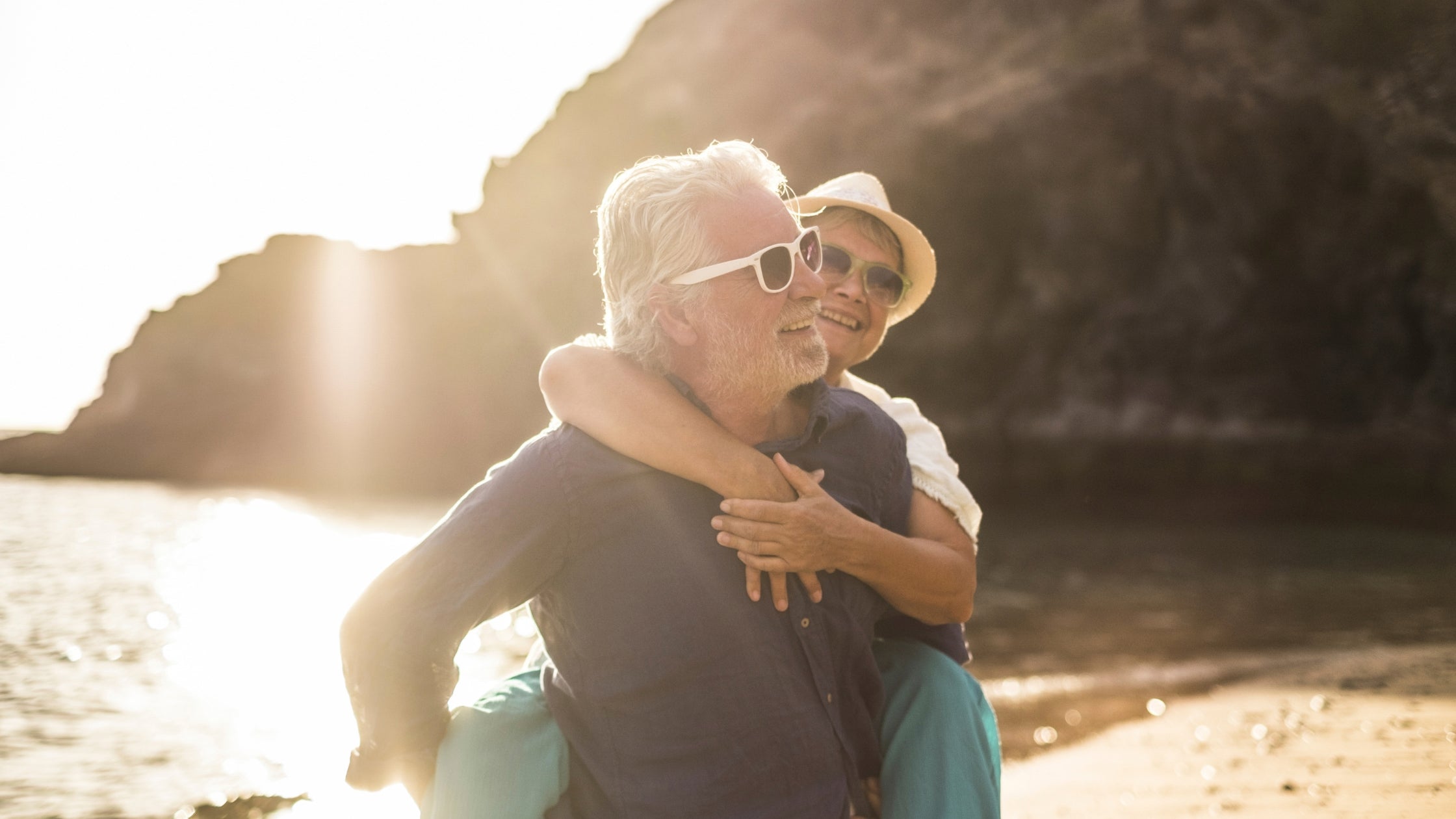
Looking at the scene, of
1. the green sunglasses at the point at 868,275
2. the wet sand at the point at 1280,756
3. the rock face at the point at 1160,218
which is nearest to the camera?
the green sunglasses at the point at 868,275

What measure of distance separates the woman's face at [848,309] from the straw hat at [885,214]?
82 mm

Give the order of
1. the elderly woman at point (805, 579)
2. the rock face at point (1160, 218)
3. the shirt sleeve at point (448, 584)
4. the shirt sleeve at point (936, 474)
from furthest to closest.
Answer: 1. the rock face at point (1160, 218)
2. the shirt sleeve at point (936, 474)
3. the elderly woman at point (805, 579)
4. the shirt sleeve at point (448, 584)

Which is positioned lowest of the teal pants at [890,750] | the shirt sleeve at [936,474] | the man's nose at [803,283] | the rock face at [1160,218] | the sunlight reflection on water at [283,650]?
the sunlight reflection on water at [283,650]

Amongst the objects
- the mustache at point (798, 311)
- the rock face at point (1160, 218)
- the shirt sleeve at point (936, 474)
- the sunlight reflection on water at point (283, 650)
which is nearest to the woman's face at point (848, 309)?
the shirt sleeve at point (936, 474)

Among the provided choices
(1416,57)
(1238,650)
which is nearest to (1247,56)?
(1416,57)

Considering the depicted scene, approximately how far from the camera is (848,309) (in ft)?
10.7

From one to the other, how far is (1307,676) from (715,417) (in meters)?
10.2

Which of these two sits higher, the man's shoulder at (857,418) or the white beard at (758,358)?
the white beard at (758,358)

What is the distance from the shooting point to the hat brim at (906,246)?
3.09 m

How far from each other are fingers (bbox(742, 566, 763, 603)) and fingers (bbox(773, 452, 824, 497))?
202mm

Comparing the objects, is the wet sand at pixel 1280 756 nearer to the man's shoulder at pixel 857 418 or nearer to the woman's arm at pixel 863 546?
the woman's arm at pixel 863 546

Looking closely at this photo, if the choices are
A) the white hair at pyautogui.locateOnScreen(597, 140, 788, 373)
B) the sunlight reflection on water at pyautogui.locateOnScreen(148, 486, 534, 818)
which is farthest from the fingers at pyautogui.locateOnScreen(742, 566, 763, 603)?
the sunlight reflection on water at pyautogui.locateOnScreen(148, 486, 534, 818)

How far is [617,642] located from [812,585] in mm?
408

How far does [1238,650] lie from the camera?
12766mm
